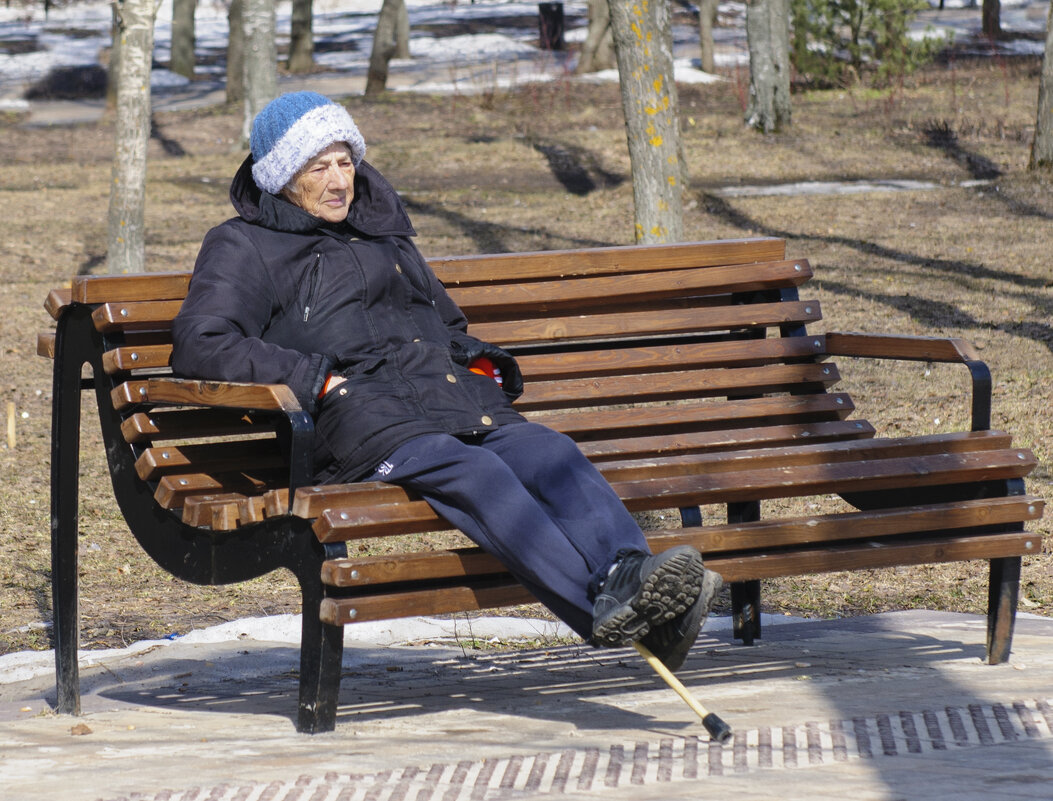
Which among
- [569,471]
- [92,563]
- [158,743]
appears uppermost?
[569,471]

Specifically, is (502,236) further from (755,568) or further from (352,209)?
(755,568)

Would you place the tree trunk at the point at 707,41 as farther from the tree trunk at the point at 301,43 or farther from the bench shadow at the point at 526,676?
the bench shadow at the point at 526,676

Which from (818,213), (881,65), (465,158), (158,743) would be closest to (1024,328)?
(818,213)

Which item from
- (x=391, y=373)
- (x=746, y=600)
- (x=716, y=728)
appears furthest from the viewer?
(x=746, y=600)

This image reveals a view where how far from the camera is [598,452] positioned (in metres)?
4.00

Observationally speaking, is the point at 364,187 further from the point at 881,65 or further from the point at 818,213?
the point at 881,65

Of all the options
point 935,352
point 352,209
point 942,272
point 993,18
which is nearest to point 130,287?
point 352,209

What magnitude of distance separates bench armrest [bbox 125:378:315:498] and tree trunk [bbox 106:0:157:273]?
7237mm

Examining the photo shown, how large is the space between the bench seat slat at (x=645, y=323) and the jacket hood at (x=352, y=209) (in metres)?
0.64

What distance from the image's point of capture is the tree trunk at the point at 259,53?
15742 millimetres

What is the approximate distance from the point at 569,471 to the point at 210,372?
90cm

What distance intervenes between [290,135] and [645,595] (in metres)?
1.59

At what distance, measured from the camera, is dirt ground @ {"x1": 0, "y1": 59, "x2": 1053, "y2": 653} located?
18.0 ft

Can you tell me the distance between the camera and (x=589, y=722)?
3.31 metres
